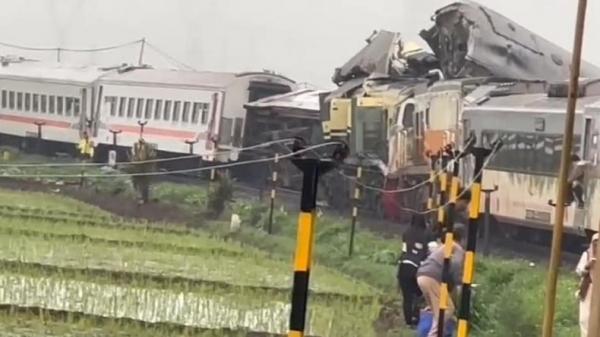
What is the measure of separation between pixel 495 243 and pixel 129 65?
1486mm

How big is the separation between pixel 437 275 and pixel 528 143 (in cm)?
39

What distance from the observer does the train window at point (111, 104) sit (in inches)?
150

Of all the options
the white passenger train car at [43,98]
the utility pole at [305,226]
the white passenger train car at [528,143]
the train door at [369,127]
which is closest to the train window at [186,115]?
the white passenger train car at [43,98]

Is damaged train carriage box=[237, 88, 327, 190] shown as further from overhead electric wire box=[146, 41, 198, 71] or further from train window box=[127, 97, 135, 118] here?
train window box=[127, 97, 135, 118]

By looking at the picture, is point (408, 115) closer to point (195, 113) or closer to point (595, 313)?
point (195, 113)

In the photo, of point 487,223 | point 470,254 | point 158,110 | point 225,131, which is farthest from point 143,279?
point 470,254

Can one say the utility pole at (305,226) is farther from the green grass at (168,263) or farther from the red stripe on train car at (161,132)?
the red stripe on train car at (161,132)

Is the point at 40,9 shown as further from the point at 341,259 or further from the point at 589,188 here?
the point at 589,188

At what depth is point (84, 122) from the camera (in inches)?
152

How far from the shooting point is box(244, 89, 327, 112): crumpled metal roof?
3246 millimetres

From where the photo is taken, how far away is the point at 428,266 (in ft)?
8.04

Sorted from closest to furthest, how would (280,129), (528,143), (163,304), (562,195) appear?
(562,195) → (528,143) → (163,304) → (280,129)

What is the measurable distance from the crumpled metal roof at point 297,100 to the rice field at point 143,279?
1.35 ft

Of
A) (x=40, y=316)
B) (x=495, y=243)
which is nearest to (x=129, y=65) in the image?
(x=40, y=316)
